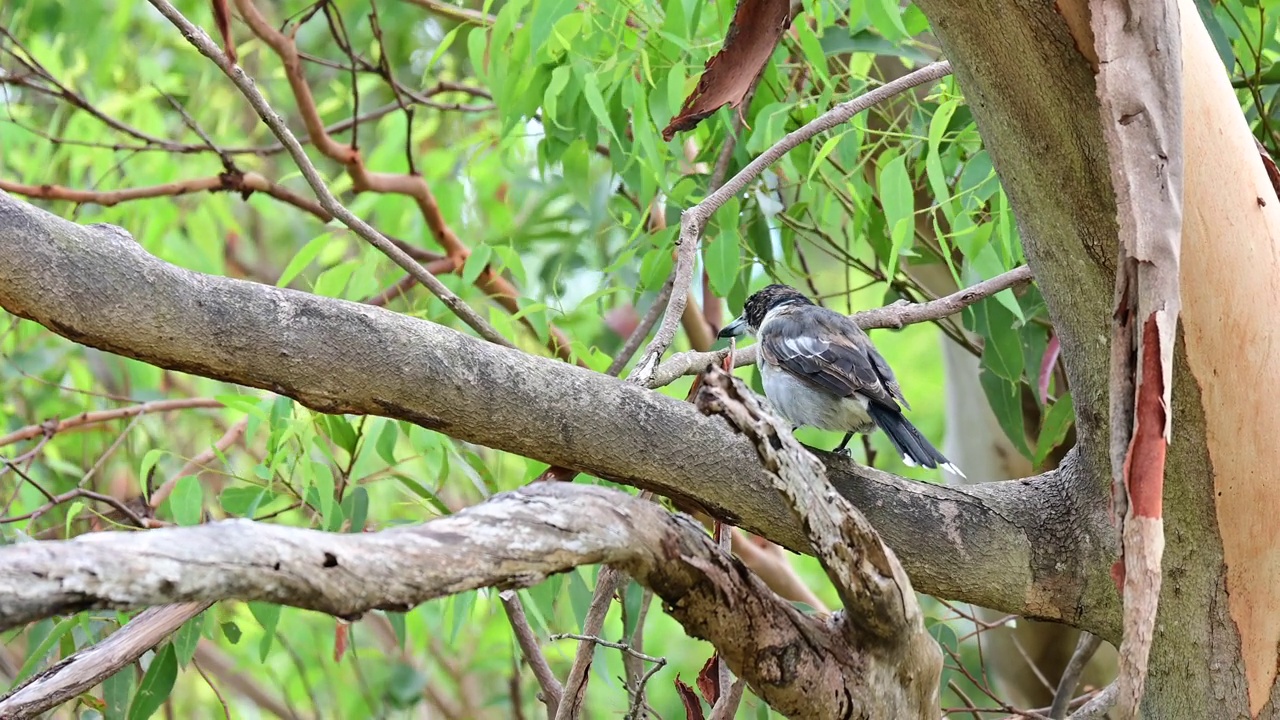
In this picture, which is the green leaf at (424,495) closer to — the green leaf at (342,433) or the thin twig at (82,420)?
the green leaf at (342,433)

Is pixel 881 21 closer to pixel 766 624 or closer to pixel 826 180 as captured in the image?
pixel 826 180

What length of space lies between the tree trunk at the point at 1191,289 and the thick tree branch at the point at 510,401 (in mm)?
147

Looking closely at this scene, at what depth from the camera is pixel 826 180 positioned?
2.87m

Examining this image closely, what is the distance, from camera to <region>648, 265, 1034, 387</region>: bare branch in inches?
89.4

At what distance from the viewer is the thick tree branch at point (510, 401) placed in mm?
1681

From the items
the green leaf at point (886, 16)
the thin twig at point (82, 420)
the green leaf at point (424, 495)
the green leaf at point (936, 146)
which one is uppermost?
the thin twig at point (82, 420)

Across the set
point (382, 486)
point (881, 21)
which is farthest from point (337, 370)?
point (382, 486)

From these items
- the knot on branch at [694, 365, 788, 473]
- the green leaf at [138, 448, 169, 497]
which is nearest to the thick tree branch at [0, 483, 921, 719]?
the knot on branch at [694, 365, 788, 473]

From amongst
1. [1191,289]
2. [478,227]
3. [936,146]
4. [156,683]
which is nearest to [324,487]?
[156,683]

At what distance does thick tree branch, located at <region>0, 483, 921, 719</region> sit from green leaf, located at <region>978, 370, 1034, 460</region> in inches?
65.2

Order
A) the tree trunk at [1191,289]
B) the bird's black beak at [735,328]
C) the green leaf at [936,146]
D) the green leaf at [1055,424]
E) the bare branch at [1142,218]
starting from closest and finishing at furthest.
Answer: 1. the bare branch at [1142,218]
2. the tree trunk at [1191,289]
3. the green leaf at [936,146]
4. the green leaf at [1055,424]
5. the bird's black beak at [735,328]

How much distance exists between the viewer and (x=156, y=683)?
8.73 feet

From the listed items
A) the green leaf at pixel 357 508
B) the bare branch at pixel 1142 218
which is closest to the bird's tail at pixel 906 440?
the bare branch at pixel 1142 218

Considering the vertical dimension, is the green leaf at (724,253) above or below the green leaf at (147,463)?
below
